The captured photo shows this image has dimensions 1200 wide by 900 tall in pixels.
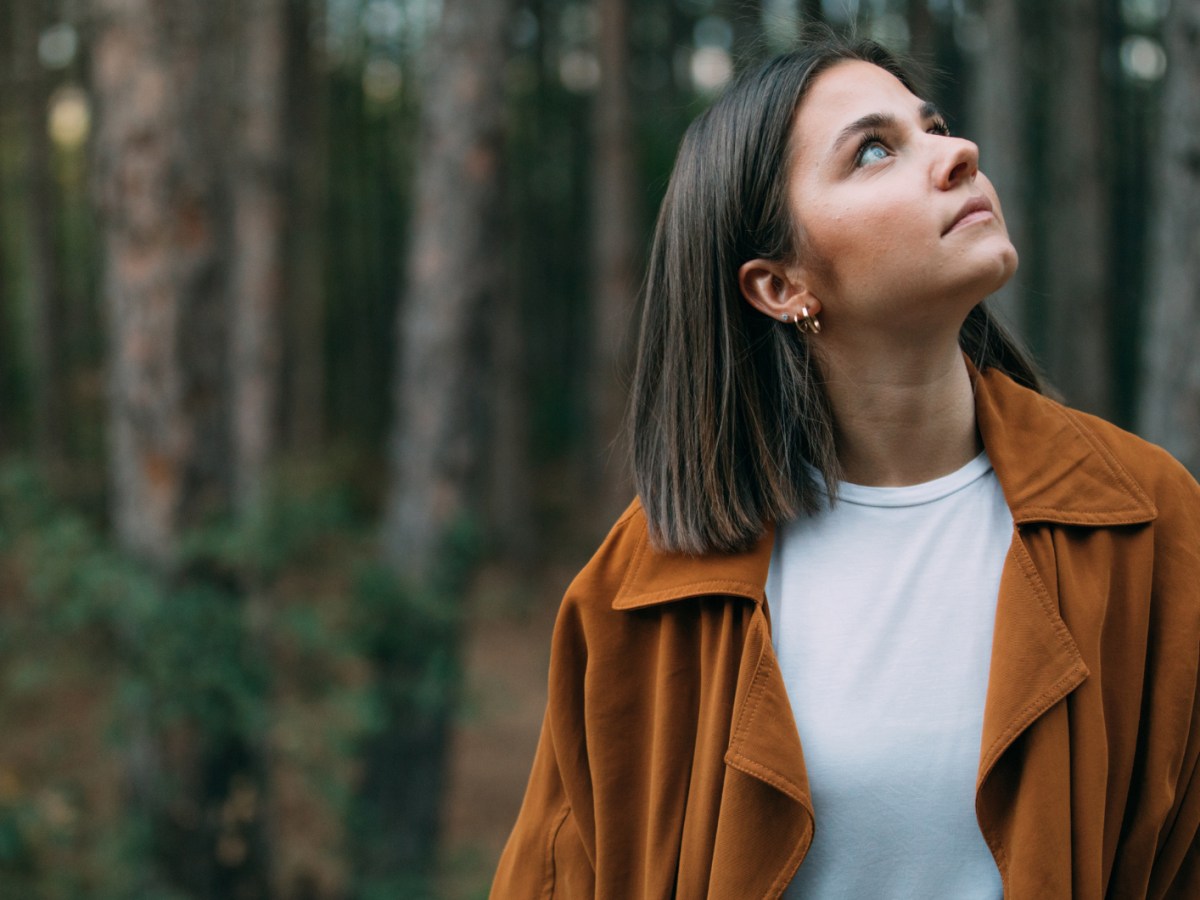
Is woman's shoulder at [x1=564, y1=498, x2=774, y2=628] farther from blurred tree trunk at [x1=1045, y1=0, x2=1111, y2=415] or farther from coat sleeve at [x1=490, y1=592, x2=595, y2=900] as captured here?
blurred tree trunk at [x1=1045, y1=0, x2=1111, y2=415]

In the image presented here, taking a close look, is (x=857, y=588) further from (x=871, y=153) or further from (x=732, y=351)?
(x=871, y=153)

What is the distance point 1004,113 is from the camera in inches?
263

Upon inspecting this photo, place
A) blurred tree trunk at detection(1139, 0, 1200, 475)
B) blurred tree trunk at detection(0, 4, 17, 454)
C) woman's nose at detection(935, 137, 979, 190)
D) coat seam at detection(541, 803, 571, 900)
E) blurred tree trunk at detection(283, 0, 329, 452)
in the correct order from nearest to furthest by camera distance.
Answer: woman's nose at detection(935, 137, 979, 190)
coat seam at detection(541, 803, 571, 900)
blurred tree trunk at detection(1139, 0, 1200, 475)
blurred tree trunk at detection(0, 4, 17, 454)
blurred tree trunk at detection(283, 0, 329, 452)

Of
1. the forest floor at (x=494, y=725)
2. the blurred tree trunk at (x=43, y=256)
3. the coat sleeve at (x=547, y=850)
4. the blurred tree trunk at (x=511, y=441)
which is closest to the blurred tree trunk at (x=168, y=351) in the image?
the forest floor at (x=494, y=725)

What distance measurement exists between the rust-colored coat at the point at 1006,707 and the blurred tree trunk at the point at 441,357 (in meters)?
3.91

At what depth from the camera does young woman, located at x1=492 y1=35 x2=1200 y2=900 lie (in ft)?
5.24

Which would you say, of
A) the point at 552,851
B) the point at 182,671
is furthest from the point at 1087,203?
the point at 552,851

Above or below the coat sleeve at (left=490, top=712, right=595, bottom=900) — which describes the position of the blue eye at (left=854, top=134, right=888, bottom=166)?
above

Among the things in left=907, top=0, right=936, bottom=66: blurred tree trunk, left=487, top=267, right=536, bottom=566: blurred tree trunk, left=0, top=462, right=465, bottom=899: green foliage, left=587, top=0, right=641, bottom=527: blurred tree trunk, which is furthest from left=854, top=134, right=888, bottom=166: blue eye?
left=487, top=267, right=536, bottom=566: blurred tree trunk

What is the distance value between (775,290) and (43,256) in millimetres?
14995

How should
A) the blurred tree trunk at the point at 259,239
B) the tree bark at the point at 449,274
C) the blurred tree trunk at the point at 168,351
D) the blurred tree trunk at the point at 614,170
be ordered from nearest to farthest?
1. the blurred tree trunk at the point at 168,351
2. the tree bark at the point at 449,274
3. the blurred tree trunk at the point at 614,170
4. the blurred tree trunk at the point at 259,239

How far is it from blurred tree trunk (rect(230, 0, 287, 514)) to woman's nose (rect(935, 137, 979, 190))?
9.44 metres

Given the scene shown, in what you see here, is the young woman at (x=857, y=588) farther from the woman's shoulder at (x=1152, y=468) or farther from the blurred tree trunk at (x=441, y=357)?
the blurred tree trunk at (x=441, y=357)

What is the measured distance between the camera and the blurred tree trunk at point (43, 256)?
13.7 meters
